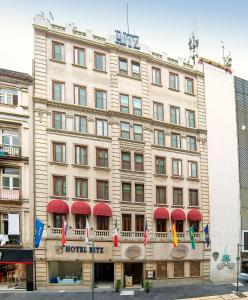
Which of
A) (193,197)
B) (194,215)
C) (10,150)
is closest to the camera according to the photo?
(10,150)

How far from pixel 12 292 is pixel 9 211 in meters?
7.69

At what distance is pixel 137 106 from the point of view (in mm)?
51500

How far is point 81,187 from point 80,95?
10.3m

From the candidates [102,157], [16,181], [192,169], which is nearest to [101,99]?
[102,157]

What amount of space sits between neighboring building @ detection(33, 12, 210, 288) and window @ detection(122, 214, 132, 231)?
11 centimetres

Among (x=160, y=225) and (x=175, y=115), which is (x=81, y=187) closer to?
(x=160, y=225)

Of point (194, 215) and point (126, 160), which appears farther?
point (194, 215)

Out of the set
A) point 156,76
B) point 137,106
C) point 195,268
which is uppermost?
point 156,76

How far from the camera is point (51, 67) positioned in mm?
47219

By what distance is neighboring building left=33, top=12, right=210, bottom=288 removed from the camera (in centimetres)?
4541

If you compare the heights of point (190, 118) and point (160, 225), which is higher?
point (190, 118)

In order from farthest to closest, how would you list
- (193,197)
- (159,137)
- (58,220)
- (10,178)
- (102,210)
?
(193,197)
(159,137)
(102,210)
(58,220)
(10,178)

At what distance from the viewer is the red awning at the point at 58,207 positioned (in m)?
44.2

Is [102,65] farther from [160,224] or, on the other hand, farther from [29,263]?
[29,263]
